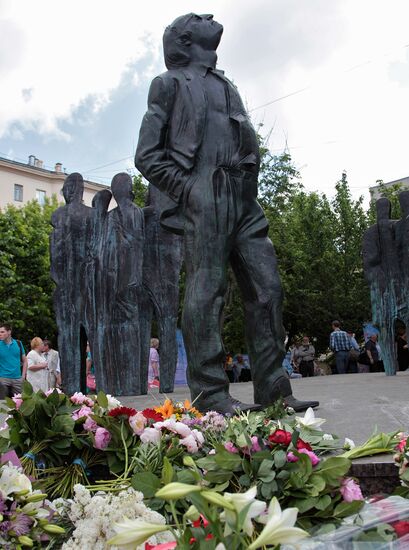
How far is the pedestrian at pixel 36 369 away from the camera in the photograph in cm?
944

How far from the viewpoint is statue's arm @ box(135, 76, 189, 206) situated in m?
4.12

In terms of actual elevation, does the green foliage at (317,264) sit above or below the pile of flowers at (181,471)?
above

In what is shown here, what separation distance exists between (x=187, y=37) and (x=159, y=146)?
0.77 m

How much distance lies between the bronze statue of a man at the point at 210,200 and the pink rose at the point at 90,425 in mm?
1129

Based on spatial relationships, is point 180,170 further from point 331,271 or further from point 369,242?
point 331,271

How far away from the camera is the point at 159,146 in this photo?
4203mm

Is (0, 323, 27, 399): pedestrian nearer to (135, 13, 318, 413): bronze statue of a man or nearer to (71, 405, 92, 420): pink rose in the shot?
(135, 13, 318, 413): bronze statue of a man

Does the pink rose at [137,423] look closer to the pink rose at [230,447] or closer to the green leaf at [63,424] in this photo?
the green leaf at [63,424]

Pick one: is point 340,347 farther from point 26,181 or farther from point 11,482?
point 26,181

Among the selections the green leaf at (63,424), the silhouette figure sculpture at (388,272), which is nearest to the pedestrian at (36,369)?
the silhouette figure sculpture at (388,272)

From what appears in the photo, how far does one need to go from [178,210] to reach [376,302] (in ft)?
20.0

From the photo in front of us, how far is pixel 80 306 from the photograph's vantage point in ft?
30.2

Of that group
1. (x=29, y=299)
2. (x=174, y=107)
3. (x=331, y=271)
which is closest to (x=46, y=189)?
(x=29, y=299)

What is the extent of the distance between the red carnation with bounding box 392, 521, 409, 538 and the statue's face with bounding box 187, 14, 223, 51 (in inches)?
138
